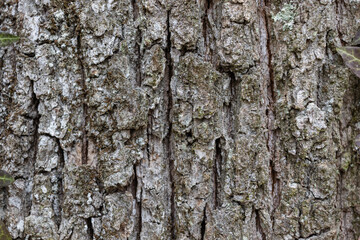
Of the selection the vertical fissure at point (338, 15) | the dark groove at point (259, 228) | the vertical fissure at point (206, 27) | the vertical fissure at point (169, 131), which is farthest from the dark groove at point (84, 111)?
the vertical fissure at point (338, 15)

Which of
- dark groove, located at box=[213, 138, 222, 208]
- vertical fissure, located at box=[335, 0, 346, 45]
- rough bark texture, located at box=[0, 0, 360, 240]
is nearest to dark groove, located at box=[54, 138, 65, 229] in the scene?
rough bark texture, located at box=[0, 0, 360, 240]

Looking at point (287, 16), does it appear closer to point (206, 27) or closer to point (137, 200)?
point (206, 27)

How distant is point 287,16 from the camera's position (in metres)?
1.11

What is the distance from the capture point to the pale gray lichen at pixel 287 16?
43.6 inches

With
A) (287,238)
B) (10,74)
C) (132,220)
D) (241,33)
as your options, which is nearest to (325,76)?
(241,33)

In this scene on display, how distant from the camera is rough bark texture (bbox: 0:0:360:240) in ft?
3.51

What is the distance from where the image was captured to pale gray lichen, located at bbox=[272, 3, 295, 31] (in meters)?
1.11

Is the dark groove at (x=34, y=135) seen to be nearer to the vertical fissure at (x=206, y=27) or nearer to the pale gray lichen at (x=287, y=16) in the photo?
the vertical fissure at (x=206, y=27)

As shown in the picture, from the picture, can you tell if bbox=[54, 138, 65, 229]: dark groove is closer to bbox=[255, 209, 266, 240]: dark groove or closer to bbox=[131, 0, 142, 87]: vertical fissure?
bbox=[131, 0, 142, 87]: vertical fissure

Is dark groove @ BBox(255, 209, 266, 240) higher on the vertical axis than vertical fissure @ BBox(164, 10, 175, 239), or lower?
lower

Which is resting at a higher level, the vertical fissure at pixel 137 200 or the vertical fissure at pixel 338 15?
the vertical fissure at pixel 338 15

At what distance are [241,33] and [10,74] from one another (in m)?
0.99

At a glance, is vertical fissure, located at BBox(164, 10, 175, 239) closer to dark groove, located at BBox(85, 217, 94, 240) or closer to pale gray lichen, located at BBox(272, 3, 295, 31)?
dark groove, located at BBox(85, 217, 94, 240)

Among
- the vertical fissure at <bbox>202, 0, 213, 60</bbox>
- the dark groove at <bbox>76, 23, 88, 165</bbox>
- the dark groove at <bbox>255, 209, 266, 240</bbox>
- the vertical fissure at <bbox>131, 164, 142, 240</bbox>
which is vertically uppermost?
Result: the vertical fissure at <bbox>202, 0, 213, 60</bbox>
